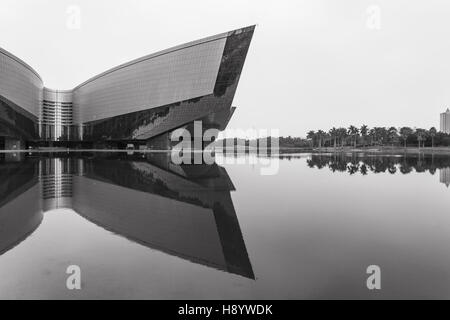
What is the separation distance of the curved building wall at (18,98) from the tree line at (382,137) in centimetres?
9832

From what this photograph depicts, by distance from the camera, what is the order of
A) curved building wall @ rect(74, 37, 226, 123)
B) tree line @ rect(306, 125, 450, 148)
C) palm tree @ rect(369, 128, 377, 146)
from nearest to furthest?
curved building wall @ rect(74, 37, 226, 123)
tree line @ rect(306, 125, 450, 148)
palm tree @ rect(369, 128, 377, 146)

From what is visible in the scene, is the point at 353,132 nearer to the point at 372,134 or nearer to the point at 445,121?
the point at 372,134

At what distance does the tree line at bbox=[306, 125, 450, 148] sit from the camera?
99.8 meters

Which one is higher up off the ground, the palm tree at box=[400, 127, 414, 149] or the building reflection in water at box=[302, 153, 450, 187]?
the palm tree at box=[400, 127, 414, 149]

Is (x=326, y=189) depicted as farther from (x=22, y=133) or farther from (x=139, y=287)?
(x=22, y=133)

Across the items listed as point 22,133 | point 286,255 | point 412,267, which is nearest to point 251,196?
point 286,255

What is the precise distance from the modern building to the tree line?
62.7 m

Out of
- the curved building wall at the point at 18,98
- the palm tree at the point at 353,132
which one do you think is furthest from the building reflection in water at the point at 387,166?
the palm tree at the point at 353,132

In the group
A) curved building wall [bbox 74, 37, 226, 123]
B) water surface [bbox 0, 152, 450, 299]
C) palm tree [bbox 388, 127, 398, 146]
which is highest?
curved building wall [bbox 74, 37, 226, 123]

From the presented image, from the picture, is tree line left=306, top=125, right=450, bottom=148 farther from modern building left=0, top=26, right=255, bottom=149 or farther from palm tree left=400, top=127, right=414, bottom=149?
modern building left=0, top=26, right=255, bottom=149

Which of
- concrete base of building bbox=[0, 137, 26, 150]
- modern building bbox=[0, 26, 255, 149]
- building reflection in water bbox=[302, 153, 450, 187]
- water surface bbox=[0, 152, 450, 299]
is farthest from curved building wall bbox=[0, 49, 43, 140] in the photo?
water surface bbox=[0, 152, 450, 299]

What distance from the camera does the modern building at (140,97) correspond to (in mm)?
57125

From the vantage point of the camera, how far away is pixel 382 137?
393 feet
